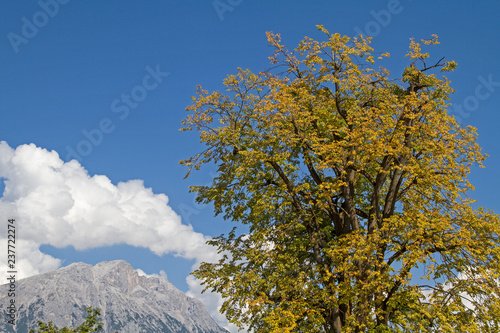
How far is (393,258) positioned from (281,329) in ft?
18.6

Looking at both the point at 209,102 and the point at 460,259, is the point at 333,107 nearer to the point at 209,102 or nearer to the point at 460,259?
the point at 209,102

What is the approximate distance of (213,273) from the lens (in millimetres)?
19875

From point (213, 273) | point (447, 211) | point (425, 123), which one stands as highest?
point (425, 123)

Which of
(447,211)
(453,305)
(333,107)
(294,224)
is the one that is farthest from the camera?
(333,107)

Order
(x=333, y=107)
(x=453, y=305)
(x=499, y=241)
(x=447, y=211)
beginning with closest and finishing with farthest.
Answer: (x=453, y=305) → (x=499, y=241) → (x=447, y=211) → (x=333, y=107)

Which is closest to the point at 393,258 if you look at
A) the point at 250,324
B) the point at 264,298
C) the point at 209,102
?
the point at 264,298

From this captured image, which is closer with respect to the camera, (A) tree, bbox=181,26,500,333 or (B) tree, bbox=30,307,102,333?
(A) tree, bbox=181,26,500,333

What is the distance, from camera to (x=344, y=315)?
19.2m

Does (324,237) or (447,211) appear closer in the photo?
(447,211)

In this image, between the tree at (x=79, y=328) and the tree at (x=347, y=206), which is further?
the tree at (x=79, y=328)

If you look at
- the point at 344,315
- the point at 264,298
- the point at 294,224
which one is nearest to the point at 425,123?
the point at 294,224

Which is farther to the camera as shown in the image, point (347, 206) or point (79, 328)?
point (79, 328)

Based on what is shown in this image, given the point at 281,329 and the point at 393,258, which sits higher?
the point at 393,258

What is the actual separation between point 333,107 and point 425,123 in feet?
14.0
